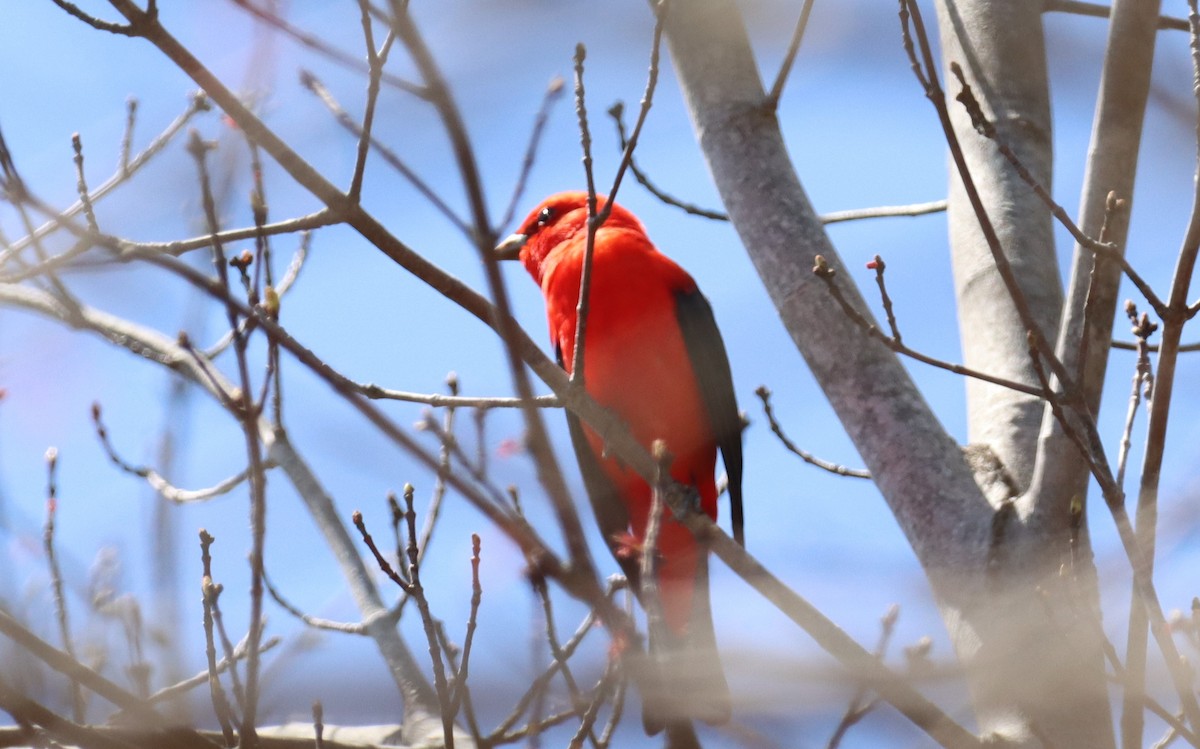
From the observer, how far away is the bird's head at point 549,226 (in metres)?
5.03

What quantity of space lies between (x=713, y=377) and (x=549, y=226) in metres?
1.03

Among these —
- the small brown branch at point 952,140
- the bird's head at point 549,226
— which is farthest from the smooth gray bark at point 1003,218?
the bird's head at point 549,226

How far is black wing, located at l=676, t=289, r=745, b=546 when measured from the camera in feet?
15.1

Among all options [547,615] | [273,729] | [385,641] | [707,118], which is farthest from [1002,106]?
[273,729]

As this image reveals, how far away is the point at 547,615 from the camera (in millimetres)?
2494

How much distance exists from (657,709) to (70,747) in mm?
1500

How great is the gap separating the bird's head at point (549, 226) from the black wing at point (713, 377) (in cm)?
56

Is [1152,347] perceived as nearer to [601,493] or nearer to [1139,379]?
[1139,379]

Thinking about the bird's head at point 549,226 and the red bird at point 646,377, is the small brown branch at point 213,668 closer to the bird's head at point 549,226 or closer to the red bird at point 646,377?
the red bird at point 646,377

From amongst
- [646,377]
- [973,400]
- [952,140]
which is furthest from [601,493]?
[952,140]

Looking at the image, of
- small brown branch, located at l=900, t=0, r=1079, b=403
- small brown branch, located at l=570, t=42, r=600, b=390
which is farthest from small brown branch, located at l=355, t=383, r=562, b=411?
small brown branch, located at l=900, t=0, r=1079, b=403

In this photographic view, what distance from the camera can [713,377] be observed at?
4.67m

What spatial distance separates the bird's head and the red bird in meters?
0.11

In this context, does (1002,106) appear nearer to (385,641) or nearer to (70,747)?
(385,641)
